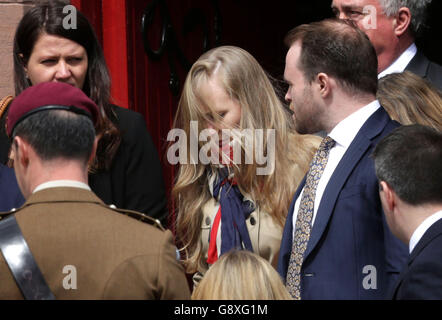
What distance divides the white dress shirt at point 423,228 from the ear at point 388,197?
12 centimetres

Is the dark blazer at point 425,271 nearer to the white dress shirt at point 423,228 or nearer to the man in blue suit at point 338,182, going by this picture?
the white dress shirt at point 423,228

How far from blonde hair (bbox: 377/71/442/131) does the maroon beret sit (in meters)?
1.79

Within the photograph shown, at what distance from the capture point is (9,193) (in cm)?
335

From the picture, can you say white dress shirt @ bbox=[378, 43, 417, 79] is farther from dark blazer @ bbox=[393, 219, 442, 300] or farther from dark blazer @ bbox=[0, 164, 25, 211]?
dark blazer @ bbox=[0, 164, 25, 211]

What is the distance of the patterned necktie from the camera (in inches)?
130

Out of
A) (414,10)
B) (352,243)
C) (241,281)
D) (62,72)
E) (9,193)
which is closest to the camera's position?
(241,281)

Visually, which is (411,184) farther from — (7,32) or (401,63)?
(7,32)

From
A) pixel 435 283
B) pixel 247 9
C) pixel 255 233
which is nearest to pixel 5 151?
pixel 255 233

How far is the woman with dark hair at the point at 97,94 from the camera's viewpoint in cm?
362

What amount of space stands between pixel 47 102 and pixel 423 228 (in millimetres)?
1368

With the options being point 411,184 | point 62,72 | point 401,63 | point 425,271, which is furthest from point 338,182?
point 401,63

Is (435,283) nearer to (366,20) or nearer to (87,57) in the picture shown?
(87,57)

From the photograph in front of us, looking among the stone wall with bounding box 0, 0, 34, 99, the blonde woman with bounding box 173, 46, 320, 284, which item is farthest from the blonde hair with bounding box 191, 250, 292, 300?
the stone wall with bounding box 0, 0, 34, 99
